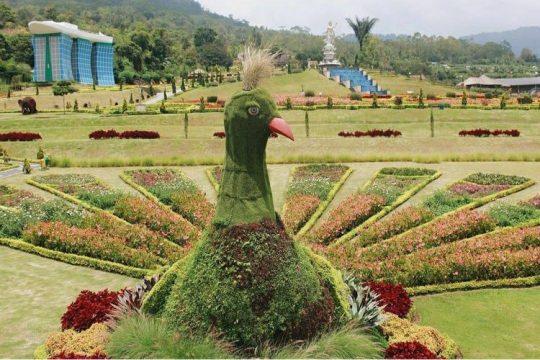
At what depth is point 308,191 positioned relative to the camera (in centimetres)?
1894

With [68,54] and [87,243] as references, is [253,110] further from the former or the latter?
[68,54]

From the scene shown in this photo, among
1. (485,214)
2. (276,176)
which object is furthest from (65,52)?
(485,214)

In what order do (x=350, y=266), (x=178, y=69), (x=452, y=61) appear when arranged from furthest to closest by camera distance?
1. (x=452, y=61)
2. (x=178, y=69)
3. (x=350, y=266)

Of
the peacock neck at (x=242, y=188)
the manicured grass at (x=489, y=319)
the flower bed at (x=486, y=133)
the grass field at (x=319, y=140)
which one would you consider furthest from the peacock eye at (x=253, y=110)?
the flower bed at (x=486, y=133)

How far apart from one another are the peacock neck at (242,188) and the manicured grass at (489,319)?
4160 mm

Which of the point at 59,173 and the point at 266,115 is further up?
the point at 266,115

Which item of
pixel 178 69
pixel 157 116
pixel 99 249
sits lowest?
pixel 99 249

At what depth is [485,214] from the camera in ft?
49.7

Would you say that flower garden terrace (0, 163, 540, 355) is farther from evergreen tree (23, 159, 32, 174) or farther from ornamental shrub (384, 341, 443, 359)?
evergreen tree (23, 159, 32, 174)

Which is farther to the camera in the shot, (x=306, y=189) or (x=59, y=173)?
(x=59, y=173)

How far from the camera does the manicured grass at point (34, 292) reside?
9.95 meters

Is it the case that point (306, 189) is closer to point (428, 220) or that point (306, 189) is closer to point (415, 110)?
point (428, 220)

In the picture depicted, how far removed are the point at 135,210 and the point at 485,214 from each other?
9478mm

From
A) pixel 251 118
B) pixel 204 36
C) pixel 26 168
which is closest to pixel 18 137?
pixel 26 168
